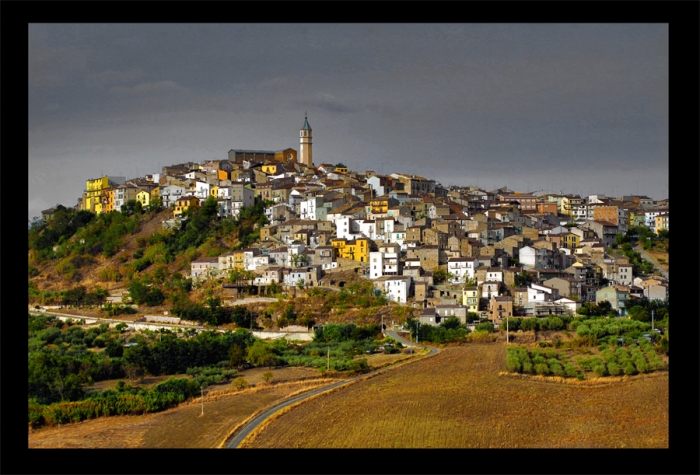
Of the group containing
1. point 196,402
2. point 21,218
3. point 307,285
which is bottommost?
point 196,402

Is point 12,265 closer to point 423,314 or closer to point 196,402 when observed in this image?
point 196,402

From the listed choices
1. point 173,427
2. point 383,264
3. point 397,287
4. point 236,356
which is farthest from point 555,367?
point 383,264

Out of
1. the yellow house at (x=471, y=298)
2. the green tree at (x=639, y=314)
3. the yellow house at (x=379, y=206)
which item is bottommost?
the green tree at (x=639, y=314)

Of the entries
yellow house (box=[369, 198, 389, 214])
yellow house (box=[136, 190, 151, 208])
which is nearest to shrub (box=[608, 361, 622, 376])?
yellow house (box=[369, 198, 389, 214])

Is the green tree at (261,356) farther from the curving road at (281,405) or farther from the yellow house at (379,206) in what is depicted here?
the yellow house at (379,206)

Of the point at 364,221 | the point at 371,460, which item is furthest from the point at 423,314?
the point at 371,460

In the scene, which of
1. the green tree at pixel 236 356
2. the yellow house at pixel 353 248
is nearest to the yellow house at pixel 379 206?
the yellow house at pixel 353 248
